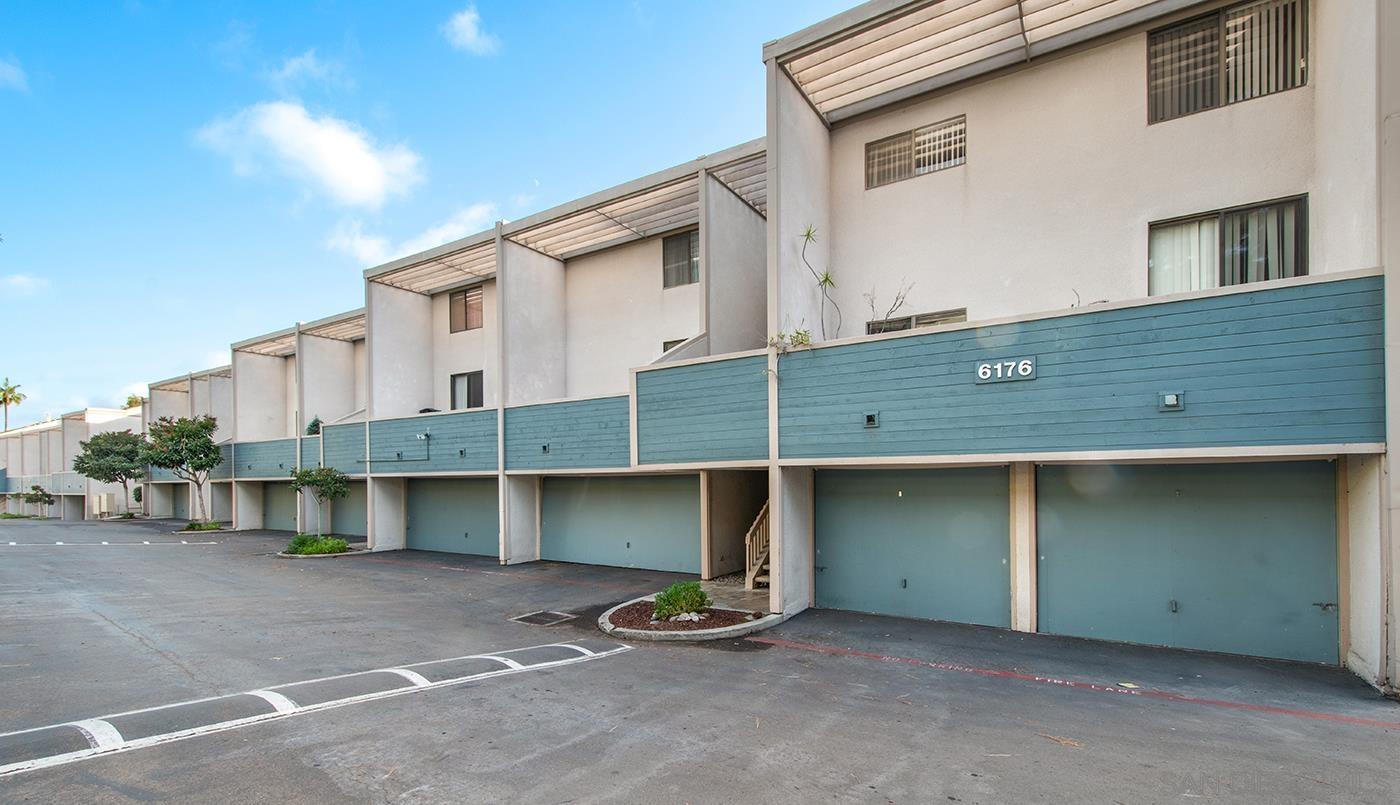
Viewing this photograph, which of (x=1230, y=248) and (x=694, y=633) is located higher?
(x=1230, y=248)

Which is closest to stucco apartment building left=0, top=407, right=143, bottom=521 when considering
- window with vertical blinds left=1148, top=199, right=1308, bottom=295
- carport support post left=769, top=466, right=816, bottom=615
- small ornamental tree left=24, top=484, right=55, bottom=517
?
small ornamental tree left=24, top=484, right=55, bottom=517

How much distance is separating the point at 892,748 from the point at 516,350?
47.8 feet

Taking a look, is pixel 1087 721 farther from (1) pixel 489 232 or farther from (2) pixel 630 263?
(1) pixel 489 232

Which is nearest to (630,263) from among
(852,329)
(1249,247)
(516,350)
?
(516,350)

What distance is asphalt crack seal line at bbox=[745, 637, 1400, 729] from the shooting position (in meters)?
6.39

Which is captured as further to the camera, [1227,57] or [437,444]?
[437,444]

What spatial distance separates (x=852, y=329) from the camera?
12781 millimetres

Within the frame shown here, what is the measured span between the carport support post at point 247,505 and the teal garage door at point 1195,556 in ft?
107

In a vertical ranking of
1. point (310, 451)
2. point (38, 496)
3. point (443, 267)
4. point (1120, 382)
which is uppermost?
point (443, 267)

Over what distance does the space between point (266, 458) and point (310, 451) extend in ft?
14.2

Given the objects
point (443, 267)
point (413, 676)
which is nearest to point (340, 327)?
point (443, 267)

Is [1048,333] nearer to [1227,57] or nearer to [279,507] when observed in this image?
[1227,57]

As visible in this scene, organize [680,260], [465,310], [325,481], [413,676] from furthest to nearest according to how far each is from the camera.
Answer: [325,481] < [465,310] < [680,260] < [413,676]

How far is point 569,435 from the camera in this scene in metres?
15.5
